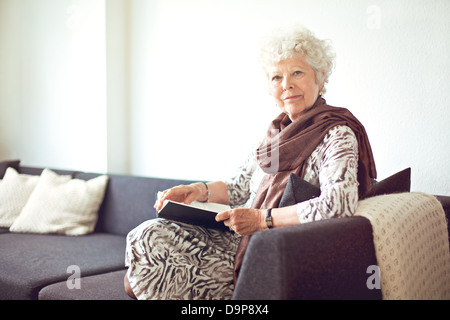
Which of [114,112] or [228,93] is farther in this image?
[114,112]

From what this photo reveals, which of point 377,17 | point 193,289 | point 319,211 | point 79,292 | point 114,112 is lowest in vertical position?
point 79,292

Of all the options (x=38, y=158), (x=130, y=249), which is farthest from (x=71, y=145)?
(x=130, y=249)

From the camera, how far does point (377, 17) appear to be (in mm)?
2092

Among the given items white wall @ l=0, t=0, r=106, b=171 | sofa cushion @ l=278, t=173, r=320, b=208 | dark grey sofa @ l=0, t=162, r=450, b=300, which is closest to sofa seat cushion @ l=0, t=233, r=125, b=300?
dark grey sofa @ l=0, t=162, r=450, b=300

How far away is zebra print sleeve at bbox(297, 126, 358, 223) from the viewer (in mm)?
1358

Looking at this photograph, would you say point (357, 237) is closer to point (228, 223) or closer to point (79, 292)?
point (228, 223)

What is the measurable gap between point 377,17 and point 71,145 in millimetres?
2500

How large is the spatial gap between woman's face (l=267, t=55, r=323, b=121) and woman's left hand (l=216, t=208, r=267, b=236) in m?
0.48

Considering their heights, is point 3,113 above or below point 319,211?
above

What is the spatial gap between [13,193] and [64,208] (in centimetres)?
45

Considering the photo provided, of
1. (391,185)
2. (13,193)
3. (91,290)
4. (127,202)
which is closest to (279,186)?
(391,185)
